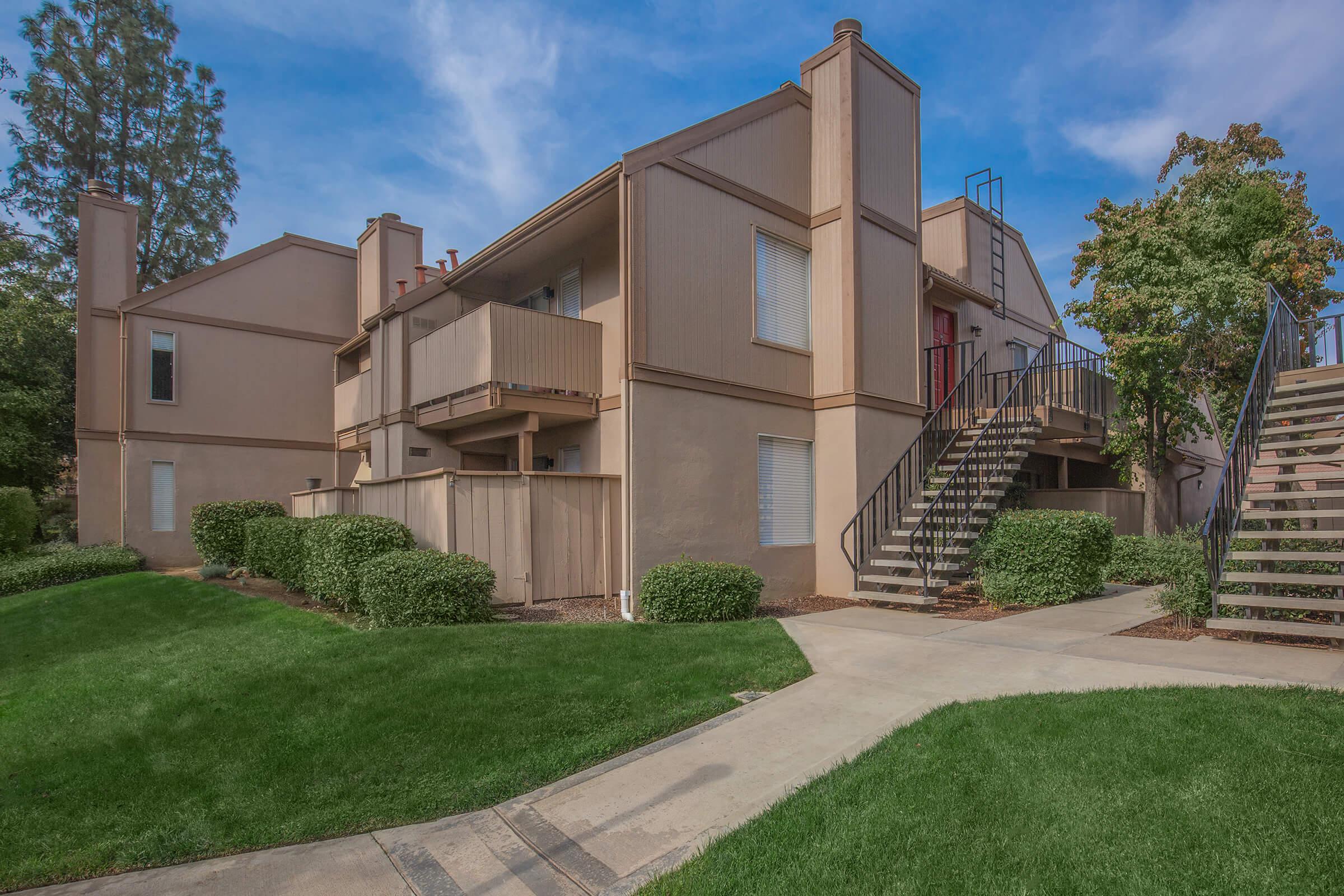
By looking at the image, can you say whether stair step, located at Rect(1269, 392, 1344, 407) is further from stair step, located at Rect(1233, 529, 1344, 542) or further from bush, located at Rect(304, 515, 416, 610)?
bush, located at Rect(304, 515, 416, 610)

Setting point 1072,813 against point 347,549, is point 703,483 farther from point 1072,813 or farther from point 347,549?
point 1072,813

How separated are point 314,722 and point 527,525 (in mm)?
4979

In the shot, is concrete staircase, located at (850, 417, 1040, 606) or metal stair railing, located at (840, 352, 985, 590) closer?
concrete staircase, located at (850, 417, 1040, 606)

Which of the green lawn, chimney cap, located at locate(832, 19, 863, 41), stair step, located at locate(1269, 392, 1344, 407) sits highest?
chimney cap, located at locate(832, 19, 863, 41)

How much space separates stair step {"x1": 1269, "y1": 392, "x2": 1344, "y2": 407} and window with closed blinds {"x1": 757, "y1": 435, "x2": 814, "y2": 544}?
6.32 m

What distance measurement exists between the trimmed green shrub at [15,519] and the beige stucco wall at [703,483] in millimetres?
16045

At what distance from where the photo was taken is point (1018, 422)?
41.1 ft

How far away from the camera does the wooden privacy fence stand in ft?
32.6

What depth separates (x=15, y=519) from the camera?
16.7 m

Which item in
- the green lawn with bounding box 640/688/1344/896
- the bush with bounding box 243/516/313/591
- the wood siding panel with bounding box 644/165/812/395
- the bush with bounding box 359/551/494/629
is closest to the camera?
the green lawn with bounding box 640/688/1344/896

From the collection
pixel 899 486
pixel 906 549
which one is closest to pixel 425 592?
pixel 906 549

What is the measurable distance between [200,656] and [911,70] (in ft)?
46.3

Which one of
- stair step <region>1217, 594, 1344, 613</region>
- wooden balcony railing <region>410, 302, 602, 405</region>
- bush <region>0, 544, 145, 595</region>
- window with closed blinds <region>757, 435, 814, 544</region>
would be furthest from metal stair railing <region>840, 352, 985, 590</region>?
bush <region>0, 544, 145, 595</region>

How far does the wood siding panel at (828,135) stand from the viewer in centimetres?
1197
